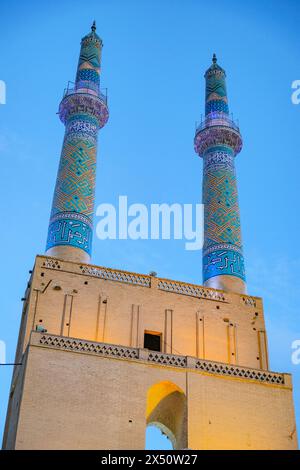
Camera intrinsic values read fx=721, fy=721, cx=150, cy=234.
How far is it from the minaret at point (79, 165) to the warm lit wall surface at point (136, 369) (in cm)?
127

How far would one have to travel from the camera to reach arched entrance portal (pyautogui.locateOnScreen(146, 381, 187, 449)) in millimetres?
14812

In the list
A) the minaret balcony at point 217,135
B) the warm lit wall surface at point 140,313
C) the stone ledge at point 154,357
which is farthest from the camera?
the minaret balcony at point 217,135

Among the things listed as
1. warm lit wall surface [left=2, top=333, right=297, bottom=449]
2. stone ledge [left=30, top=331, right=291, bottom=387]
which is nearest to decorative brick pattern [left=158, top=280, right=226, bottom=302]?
stone ledge [left=30, top=331, right=291, bottom=387]

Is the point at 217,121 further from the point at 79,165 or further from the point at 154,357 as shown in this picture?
the point at 154,357

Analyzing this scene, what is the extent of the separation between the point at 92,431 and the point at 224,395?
3086 mm

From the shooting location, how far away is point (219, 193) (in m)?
19.9

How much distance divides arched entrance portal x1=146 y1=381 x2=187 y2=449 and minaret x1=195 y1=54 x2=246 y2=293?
382 centimetres

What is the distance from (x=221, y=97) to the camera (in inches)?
880

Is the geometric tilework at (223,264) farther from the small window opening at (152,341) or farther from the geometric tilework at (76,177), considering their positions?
the geometric tilework at (76,177)

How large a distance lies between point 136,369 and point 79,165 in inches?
262

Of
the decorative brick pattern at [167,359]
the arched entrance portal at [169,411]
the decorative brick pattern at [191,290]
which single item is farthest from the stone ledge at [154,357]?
the decorative brick pattern at [191,290]

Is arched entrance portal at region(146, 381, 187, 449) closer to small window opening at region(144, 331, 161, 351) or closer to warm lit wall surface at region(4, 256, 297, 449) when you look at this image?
warm lit wall surface at region(4, 256, 297, 449)

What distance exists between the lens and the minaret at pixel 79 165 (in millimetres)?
17859

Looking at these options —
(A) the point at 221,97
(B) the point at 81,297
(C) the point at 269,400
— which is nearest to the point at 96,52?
(A) the point at 221,97
